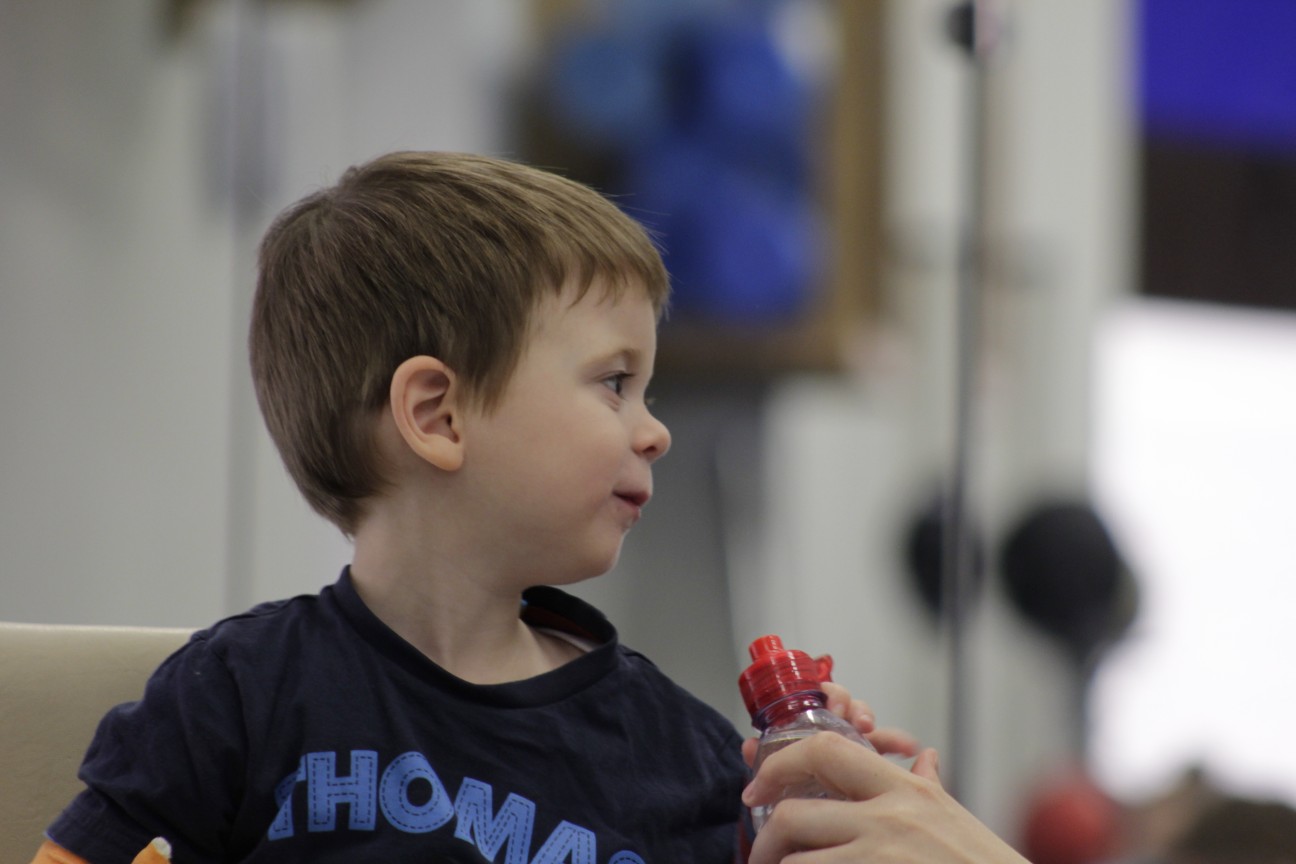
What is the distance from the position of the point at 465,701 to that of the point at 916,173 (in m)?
3.71

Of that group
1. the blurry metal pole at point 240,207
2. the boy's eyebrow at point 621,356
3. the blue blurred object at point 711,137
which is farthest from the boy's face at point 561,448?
the blue blurred object at point 711,137

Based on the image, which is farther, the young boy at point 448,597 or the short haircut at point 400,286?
the short haircut at point 400,286

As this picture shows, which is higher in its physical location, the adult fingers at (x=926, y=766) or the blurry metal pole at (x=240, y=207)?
the blurry metal pole at (x=240, y=207)

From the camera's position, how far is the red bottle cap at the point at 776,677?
2.41ft

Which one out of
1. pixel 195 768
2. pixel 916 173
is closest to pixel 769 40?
pixel 916 173

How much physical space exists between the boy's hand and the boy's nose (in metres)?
0.16

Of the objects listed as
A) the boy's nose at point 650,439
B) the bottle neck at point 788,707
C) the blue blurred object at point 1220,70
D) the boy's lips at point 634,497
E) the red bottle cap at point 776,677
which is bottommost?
the bottle neck at point 788,707

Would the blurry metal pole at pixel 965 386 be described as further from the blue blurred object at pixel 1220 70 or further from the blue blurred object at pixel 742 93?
the blue blurred object at pixel 1220 70

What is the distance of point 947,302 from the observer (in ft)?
14.0

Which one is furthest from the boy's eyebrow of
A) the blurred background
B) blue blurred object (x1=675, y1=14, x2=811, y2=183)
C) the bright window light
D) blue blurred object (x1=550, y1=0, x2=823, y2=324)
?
the bright window light

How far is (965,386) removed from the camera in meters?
1.74

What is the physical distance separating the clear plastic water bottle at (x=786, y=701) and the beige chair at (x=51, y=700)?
34 cm

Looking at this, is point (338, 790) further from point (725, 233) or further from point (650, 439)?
point (725, 233)

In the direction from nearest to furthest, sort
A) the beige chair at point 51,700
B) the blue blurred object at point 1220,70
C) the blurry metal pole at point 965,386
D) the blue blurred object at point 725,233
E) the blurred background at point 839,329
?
the beige chair at point 51,700
the blurry metal pole at point 965,386
the blurred background at point 839,329
the blue blurred object at point 725,233
the blue blurred object at point 1220,70
